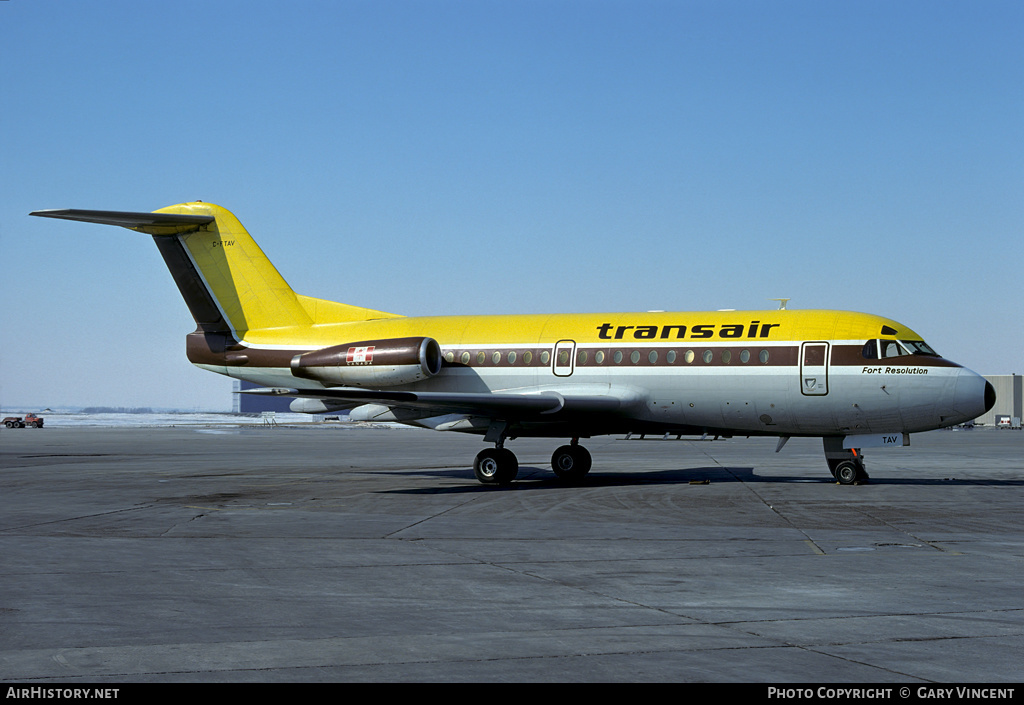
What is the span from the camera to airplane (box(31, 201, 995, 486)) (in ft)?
75.5

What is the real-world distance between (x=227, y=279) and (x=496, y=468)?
11124mm

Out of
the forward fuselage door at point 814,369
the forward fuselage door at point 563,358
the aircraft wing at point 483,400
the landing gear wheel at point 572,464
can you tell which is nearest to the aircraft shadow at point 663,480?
the landing gear wheel at point 572,464

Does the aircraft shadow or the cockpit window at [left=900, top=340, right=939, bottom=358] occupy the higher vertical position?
the cockpit window at [left=900, top=340, right=939, bottom=358]

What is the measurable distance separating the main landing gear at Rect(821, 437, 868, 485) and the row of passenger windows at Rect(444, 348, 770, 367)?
2763 mm

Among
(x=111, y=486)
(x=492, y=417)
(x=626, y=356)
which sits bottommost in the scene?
(x=111, y=486)

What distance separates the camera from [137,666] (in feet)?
21.9

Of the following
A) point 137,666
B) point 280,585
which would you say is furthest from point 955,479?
point 137,666

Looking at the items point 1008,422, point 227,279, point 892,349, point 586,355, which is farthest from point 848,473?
point 1008,422

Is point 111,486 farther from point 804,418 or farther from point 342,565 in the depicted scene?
point 804,418

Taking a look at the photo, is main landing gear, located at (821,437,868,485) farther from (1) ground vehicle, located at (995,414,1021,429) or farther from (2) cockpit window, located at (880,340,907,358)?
(1) ground vehicle, located at (995,414,1021,429)

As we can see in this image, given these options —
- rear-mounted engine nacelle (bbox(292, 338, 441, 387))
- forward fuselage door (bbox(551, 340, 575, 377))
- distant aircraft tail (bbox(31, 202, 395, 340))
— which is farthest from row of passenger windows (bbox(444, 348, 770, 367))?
distant aircraft tail (bbox(31, 202, 395, 340))

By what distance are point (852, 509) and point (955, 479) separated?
369 inches

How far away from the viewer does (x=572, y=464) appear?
2600 cm

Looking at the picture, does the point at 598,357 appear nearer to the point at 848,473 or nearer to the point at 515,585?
the point at 848,473
